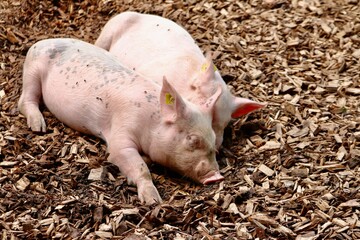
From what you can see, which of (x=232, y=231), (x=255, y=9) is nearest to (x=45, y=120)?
(x=232, y=231)

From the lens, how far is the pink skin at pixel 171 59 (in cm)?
496

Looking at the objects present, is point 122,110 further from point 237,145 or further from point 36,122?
point 237,145

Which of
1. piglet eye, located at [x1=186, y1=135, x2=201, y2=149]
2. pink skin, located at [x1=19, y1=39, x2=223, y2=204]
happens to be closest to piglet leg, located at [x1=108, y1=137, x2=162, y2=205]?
pink skin, located at [x1=19, y1=39, x2=223, y2=204]

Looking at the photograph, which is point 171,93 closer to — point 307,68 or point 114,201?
point 114,201

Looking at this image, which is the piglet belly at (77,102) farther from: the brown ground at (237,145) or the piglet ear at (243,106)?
the piglet ear at (243,106)

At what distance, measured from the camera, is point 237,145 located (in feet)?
16.7

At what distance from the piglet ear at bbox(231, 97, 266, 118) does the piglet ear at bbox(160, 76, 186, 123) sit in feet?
2.28

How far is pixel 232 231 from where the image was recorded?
156 inches

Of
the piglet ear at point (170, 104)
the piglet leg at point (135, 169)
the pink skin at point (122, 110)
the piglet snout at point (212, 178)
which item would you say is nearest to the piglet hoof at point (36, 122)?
the pink skin at point (122, 110)

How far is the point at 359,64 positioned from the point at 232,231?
264 centimetres

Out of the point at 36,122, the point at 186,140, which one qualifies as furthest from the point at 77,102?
the point at 186,140

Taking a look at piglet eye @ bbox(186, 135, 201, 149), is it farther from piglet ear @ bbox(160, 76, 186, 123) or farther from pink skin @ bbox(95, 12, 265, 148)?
pink skin @ bbox(95, 12, 265, 148)

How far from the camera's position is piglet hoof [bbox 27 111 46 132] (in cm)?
505

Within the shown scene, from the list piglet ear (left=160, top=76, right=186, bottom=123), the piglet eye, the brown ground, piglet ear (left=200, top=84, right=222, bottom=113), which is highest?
piglet ear (left=160, top=76, right=186, bottom=123)
